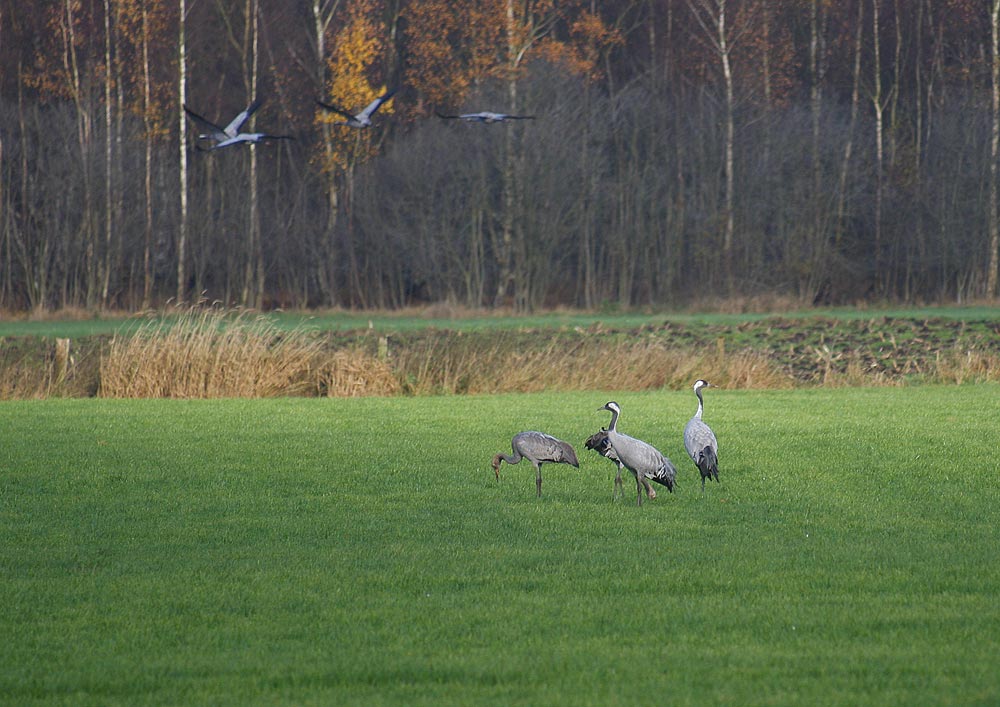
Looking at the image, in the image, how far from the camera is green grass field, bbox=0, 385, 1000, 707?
567cm

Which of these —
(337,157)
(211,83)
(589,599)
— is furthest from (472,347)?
(211,83)

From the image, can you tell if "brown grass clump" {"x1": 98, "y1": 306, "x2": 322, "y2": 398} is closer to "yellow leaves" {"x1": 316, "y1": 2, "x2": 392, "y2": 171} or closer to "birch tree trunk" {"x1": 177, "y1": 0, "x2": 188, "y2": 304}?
"birch tree trunk" {"x1": 177, "y1": 0, "x2": 188, "y2": 304}

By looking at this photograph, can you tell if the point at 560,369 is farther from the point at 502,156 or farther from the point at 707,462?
the point at 502,156

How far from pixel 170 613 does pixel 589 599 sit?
2.20m

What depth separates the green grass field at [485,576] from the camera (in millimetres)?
5668

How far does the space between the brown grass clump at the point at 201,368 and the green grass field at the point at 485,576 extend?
6829 millimetres

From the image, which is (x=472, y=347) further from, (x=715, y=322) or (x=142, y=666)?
(x=142, y=666)

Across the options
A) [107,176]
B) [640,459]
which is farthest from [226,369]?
[107,176]

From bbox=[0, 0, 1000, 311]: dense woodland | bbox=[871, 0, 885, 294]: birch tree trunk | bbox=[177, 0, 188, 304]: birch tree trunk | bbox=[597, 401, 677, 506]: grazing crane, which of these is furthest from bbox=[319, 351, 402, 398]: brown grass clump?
bbox=[871, 0, 885, 294]: birch tree trunk

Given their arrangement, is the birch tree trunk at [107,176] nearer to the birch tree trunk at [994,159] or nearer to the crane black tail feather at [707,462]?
the birch tree trunk at [994,159]

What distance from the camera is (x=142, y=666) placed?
586 cm

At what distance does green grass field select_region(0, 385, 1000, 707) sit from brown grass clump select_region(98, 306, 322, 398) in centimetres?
683

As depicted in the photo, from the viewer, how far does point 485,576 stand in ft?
25.1

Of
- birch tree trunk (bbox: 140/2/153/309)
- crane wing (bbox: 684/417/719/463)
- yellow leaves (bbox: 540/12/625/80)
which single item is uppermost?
yellow leaves (bbox: 540/12/625/80)
